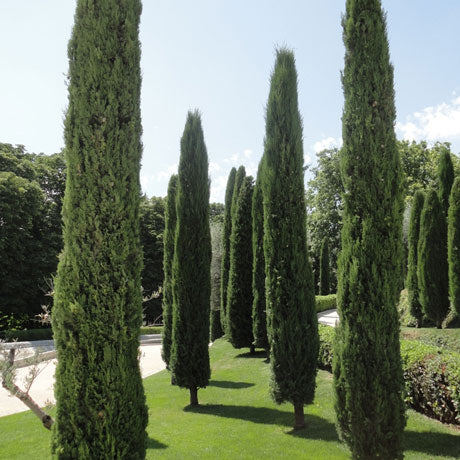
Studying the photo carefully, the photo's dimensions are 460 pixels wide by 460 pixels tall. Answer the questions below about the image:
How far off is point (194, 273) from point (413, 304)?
1349 cm

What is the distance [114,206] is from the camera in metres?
5.14

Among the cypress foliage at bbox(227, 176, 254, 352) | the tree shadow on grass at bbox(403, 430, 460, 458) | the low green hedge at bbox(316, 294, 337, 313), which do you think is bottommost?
the tree shadow on grass at bbox(403, 430, 460, 458)

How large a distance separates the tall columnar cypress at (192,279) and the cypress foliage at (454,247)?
35.5 feet

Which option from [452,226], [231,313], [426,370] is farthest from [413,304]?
[426,370]

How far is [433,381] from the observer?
771cm

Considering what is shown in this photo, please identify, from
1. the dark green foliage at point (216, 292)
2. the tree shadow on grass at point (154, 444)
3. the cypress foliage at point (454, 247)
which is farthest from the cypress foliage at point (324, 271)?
the tree shadow on grass at point (154, 444)

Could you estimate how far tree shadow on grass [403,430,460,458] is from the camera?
642 cm

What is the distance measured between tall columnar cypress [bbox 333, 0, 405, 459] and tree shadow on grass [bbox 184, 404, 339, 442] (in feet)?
5.97

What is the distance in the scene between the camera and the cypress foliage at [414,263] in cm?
1988

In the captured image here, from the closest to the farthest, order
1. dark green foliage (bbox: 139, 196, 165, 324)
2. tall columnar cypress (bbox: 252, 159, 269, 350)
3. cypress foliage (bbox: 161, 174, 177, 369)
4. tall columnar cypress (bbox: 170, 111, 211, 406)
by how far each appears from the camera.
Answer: tall columnar cypress (bbox: 170, 111, 211, 406)
tall columnar cypress (bbox: 252, 159, 269, 350)
cypress foliage (bbox: 161, 174, 177, 369)
dark green foliage (bbox: 139, 196, 165, 324)

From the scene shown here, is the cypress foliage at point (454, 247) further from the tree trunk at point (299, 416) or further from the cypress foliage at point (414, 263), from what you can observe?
the tree trunk at point (299, 416)

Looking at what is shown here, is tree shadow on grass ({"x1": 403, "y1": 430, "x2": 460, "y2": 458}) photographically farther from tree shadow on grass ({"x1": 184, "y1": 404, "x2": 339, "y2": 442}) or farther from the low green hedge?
the low green hedge

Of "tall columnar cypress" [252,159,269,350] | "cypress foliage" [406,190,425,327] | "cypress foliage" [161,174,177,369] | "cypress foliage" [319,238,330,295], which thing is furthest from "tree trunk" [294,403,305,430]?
"cypress foliage" [319,238,330,295]

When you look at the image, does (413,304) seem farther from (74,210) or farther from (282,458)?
(74,210)
